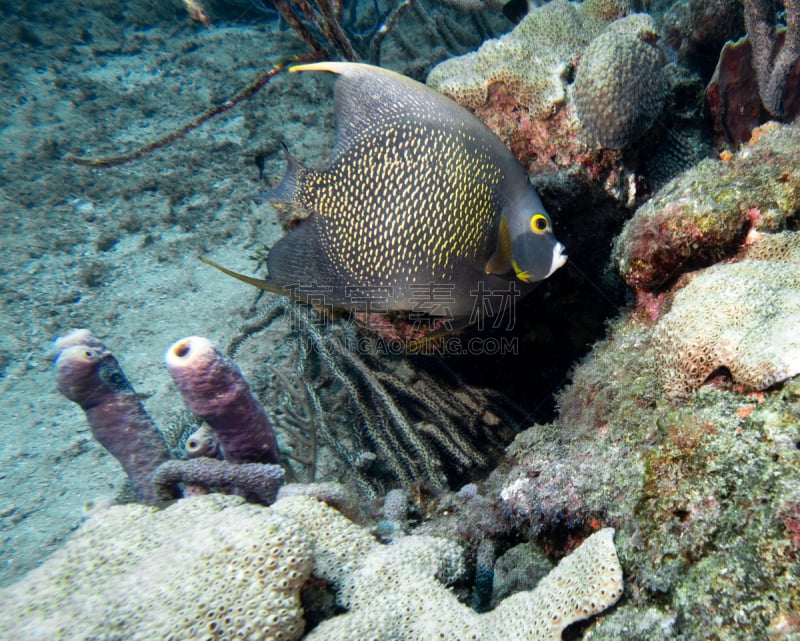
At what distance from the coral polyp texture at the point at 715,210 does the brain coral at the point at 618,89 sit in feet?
2.39

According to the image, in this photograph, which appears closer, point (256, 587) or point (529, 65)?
point (256, 587)

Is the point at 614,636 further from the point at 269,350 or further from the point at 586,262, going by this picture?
the point at 269,350

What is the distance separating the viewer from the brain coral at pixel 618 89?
2.51 meters

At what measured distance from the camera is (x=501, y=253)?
1.93m

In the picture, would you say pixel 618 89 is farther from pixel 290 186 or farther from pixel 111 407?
pixel 111 407

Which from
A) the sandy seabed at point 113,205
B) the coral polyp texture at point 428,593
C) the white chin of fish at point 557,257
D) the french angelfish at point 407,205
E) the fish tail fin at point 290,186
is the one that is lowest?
the coral polyp texture at point 428,593

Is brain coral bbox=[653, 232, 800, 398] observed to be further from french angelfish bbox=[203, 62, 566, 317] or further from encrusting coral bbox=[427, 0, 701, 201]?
encrusting coral bbox=[427, 0, 701, 201]

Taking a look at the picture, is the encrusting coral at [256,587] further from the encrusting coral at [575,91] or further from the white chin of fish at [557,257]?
the encrusting coral at [575,91]

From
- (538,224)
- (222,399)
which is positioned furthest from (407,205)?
(222,399)

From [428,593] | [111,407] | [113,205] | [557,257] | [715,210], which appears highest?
[113,205]

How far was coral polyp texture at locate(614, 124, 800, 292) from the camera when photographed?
1.73m

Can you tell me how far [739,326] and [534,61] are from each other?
238cm

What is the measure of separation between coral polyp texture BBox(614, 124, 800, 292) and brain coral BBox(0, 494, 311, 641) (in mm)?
1764

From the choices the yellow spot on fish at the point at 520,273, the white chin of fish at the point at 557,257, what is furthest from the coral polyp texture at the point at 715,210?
the yellow spot on fish at the point at 520,273
